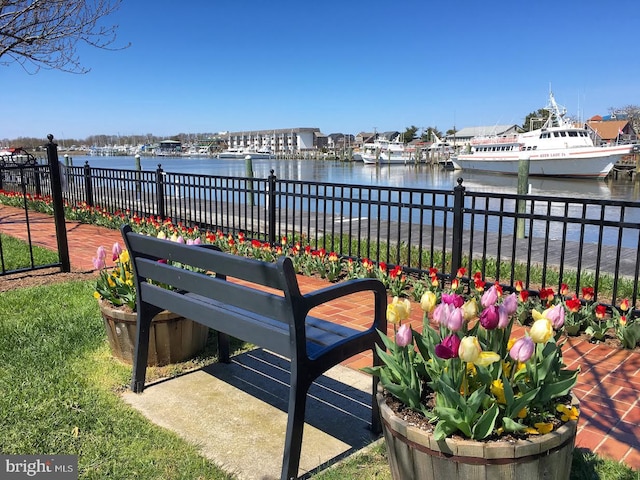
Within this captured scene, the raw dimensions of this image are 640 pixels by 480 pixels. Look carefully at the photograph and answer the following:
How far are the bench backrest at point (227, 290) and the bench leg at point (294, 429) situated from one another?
162 millimetres

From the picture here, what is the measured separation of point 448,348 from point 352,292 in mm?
819

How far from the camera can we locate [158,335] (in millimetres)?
3535

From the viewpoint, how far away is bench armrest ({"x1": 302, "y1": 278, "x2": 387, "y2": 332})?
88.4 inches

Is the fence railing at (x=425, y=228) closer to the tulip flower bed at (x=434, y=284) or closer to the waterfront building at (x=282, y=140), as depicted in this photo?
the tulip flower bed at (x=434, y=284)

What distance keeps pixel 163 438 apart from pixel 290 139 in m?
142

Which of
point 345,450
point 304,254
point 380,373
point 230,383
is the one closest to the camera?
point 380,373

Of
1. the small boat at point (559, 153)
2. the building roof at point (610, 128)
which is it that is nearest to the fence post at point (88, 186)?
the small boat at point (559, 153)

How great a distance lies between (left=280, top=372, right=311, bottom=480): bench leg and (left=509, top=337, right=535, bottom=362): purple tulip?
3.01ft

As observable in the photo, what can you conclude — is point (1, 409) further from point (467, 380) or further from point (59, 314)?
point (467, 380)

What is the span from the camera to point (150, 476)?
236 centimetres

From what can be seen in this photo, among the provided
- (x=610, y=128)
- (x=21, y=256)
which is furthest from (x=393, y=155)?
(x=21, y=256)

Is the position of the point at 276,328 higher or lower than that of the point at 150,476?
higher

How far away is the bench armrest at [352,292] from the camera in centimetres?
224

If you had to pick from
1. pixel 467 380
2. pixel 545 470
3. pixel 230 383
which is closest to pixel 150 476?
pixel 230 383
